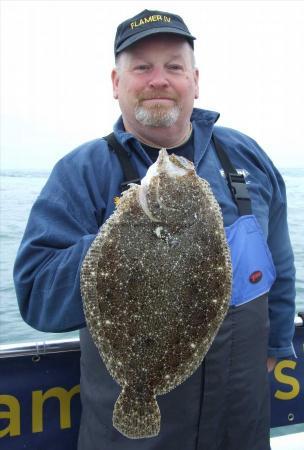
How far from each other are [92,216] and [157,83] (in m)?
0.76

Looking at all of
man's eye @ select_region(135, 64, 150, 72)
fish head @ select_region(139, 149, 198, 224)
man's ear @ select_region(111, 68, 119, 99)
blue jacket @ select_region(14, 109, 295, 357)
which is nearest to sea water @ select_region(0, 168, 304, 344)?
blue jacket @ select_region(14, 109, 295, 357)

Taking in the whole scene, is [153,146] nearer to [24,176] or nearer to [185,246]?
[185,246]

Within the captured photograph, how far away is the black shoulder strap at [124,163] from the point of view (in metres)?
2.42

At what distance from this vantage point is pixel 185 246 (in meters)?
1.89

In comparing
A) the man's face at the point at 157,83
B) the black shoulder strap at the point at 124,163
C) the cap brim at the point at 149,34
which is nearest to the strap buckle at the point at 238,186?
the man's face at the point at 157,83

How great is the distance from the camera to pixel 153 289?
1857 mm

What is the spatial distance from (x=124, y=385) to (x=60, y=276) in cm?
51

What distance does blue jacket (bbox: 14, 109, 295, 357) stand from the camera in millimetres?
2057

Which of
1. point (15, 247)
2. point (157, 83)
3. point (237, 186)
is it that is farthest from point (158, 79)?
point (15, 247)

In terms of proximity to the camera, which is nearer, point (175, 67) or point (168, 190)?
point (168, 190)

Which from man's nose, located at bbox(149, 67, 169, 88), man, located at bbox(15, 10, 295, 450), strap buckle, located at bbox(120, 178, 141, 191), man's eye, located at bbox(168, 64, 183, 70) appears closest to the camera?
man, located at bbox(15, 10, 295, 450)

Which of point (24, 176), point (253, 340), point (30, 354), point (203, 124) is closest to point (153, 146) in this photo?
point (203, 124)

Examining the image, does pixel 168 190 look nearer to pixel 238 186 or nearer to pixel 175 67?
pixel 238 186

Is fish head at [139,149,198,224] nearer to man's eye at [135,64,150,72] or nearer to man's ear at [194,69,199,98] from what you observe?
man's eye at [135,64,150,72]
